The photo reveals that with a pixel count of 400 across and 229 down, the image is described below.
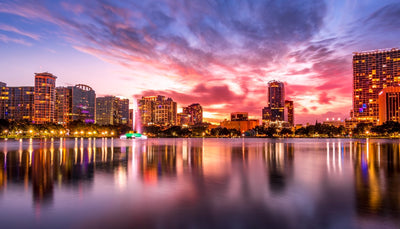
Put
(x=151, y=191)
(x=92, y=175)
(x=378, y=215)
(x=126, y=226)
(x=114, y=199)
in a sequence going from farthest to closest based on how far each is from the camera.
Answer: (x=92, y=175)
(x=151, y=191)
(x=114, y=199)
(x=378, y=215)
(x=126, y=226)

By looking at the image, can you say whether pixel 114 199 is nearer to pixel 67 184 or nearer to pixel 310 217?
pixel 67 184

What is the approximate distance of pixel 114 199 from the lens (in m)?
16.8

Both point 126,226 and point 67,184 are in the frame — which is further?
point 67,184

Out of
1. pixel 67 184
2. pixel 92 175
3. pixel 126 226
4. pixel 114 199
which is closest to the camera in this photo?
pixel 126 226

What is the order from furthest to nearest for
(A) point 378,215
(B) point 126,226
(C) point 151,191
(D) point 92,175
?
(D) point 92,175 < (C) point 151,191 < (A) point 378,215 < (B) point 126,226

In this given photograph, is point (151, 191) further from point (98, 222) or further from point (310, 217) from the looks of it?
point (310, 217)

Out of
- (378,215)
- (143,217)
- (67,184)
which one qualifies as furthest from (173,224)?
(67,184)

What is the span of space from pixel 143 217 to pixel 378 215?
10.3 meters

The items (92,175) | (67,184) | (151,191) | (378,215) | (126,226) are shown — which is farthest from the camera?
(92,175)

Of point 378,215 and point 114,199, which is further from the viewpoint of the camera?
point 114,199

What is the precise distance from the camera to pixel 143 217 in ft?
43.5

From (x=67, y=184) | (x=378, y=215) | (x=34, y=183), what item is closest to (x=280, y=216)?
(x=378, y=215)

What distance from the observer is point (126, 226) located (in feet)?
39.4

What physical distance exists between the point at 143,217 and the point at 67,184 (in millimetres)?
10084
